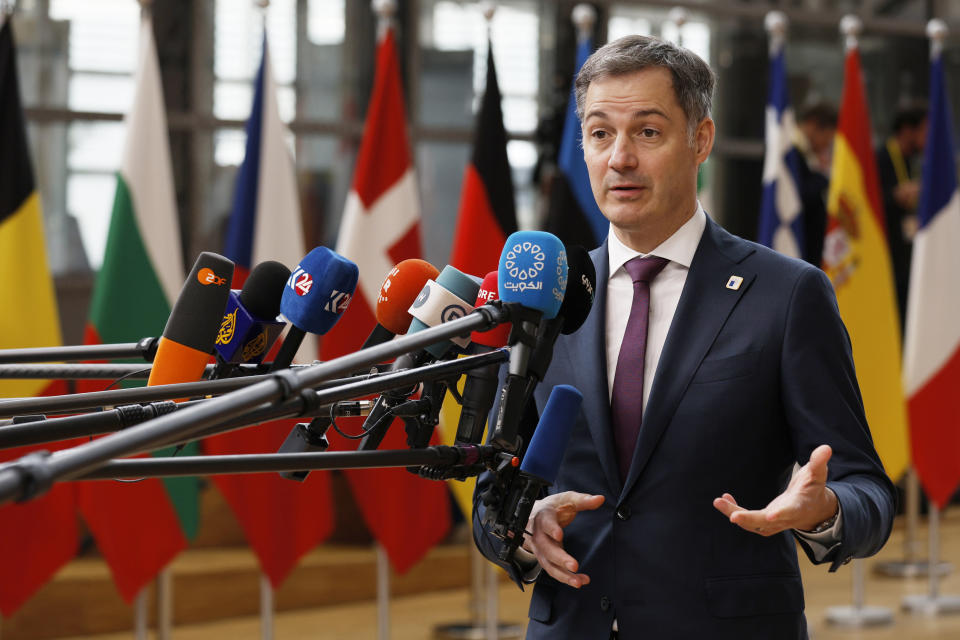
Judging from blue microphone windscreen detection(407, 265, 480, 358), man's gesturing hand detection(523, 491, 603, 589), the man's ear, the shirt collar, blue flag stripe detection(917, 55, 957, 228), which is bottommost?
man's gesturing hand detection(523, 491, 603, 589)

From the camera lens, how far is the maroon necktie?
165 centimetres

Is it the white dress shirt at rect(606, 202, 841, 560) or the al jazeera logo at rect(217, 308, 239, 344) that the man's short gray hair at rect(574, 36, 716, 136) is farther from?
the al jazeera logo at rect(217, 308, 239, 344)

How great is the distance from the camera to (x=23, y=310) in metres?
3.63

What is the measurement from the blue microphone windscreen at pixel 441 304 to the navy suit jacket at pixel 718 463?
35cm

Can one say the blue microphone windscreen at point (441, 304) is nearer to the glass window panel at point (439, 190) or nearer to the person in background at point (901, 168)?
the glass window panel at point (439, 190)

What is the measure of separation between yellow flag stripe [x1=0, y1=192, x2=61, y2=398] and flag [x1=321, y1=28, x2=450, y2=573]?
38.0 inches

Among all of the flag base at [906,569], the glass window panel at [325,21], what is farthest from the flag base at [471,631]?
the glass window panel at [325,21]

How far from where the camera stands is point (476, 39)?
618 centimetres

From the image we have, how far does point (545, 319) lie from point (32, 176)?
2850mm

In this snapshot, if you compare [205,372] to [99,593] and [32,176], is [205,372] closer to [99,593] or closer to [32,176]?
[32,176]

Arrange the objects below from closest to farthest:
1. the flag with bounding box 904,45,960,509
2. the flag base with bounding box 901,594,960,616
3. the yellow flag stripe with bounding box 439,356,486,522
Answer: the yellow flag stripe with bounding box 439,356,486,522
the flag with bounding box 904,45,960,509
the flag base with bounding box 901,594,960,616

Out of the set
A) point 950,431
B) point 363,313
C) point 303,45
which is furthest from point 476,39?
point 950,431

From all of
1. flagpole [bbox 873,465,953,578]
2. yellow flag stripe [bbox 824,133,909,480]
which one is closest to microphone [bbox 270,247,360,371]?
yellow flag stripe [bbox 824,133,909,480]

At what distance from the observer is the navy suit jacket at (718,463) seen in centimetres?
158
